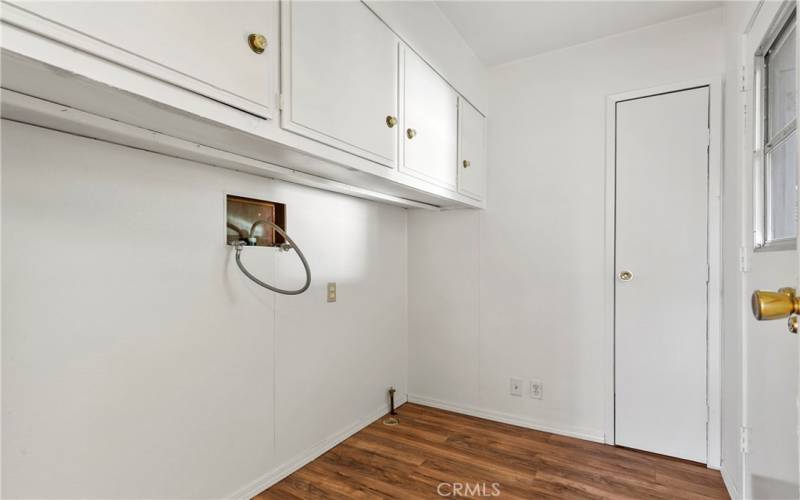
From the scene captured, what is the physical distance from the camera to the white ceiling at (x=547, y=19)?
2152mm

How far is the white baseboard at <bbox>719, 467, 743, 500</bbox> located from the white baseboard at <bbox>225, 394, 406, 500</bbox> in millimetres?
1870

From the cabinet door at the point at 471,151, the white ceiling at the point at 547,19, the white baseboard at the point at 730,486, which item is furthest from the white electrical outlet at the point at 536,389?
the white ceiling at the point at 547,19

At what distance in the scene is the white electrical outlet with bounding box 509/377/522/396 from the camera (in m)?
2.69

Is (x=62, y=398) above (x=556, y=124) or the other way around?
the other way around

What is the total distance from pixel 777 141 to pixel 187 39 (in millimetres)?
1814

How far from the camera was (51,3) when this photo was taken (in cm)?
79

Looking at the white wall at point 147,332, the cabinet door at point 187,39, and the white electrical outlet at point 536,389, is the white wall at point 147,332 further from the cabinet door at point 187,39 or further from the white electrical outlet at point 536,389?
the white electrical outlet at point 536,389

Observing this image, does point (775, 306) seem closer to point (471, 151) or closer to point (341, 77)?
point (341, 77)

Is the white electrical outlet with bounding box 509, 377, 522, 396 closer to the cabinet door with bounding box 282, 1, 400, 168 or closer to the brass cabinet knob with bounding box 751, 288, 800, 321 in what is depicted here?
the cabinet door with bounding box 282, 1, 400, 168

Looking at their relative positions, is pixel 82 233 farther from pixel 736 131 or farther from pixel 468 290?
pixel 736 131

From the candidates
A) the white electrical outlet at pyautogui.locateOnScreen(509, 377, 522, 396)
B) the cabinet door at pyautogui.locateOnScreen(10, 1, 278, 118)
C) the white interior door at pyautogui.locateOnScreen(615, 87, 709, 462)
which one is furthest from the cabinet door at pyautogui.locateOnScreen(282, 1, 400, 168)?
the white electrical outlet at pyautogui.locateOnScreen(509, 377, 522, 396)

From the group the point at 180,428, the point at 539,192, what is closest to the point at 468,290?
the point at 539,192

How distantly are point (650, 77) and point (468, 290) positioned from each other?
169cm

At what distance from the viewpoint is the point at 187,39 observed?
1.02m
